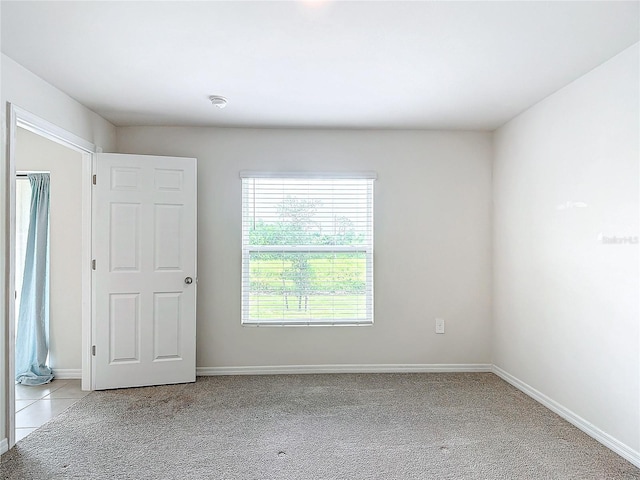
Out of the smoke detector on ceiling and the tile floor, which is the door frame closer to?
the tile floor

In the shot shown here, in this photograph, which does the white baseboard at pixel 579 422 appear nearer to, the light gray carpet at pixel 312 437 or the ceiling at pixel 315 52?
the light gray carpet at pixel 312 437

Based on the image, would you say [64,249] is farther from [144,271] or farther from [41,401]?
[41,401]

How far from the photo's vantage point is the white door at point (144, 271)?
3.69 m

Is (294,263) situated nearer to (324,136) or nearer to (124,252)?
(324,136)

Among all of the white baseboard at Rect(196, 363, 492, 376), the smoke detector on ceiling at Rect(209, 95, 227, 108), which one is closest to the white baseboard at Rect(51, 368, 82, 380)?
the white baseboard at Rect(196, 363, 492, 376)

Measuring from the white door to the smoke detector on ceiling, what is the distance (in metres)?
0.71

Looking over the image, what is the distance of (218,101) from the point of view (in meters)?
3.32

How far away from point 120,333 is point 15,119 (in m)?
1.92

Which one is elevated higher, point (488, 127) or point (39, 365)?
point (488, 127)

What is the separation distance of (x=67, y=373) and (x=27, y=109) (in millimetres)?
2558

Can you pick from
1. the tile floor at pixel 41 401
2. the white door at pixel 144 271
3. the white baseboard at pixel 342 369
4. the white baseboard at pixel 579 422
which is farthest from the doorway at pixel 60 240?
the white baseboard at pixel 579 422

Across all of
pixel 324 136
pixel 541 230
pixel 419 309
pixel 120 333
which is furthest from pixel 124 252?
pixel 541 230

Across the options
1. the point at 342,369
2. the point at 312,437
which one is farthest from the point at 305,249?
the point at 312,437

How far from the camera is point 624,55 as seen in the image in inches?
98.7
